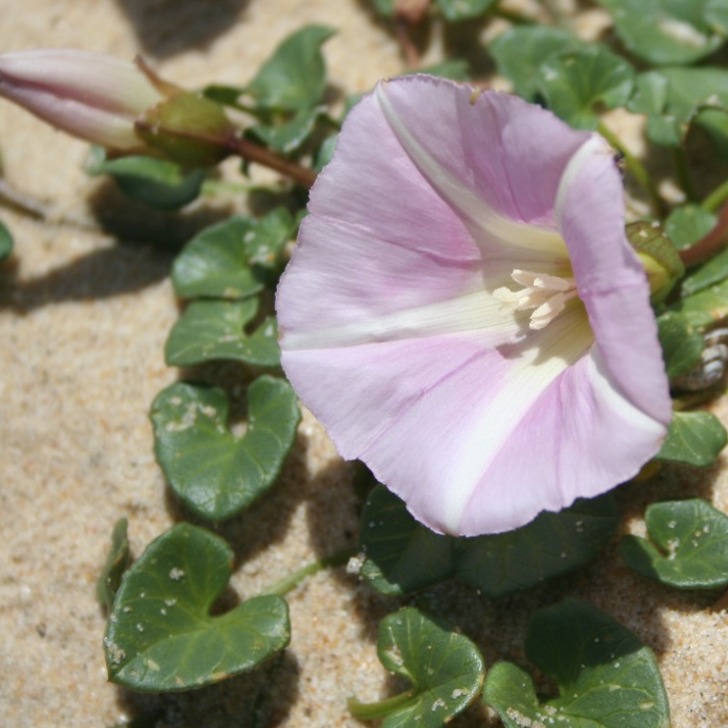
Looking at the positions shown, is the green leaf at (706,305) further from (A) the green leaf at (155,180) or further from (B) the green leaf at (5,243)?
(B) the green leaf at (5,243)

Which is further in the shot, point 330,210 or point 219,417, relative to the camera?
point 219,417

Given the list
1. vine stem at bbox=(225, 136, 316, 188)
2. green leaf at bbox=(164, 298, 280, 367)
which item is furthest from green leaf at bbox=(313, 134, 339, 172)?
green leaf at bbox=(164, 298, 280, 367)

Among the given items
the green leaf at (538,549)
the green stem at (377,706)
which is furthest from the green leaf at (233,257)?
the green stem at (377,706)

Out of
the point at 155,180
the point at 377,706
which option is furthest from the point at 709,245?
the point at 155,180

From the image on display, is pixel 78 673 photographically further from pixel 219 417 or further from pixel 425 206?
pixel 425 206

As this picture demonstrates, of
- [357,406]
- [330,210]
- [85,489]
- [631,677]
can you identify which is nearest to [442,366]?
[357,406]

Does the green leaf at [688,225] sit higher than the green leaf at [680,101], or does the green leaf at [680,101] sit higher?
the green leaf at [680,101]
